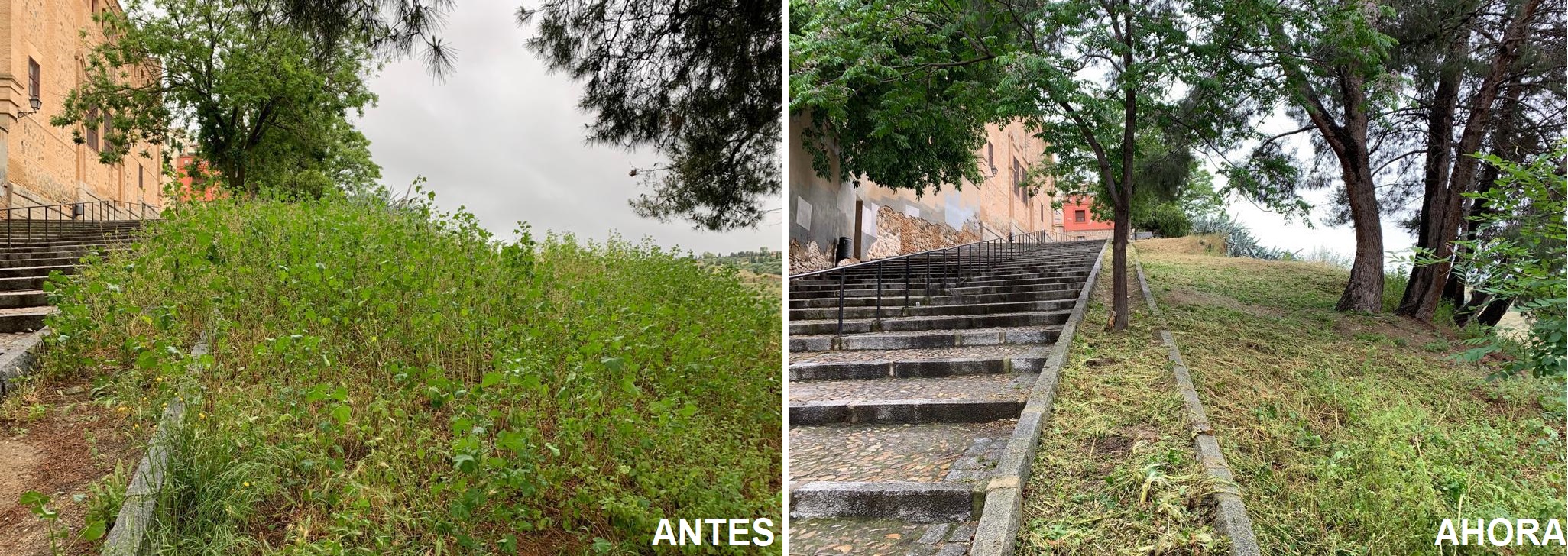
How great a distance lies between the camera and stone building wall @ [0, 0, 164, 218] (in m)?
6.07

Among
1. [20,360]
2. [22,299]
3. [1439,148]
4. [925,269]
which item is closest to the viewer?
[20,360]

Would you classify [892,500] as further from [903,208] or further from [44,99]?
[903,208]

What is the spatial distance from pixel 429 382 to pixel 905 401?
8.30 feet

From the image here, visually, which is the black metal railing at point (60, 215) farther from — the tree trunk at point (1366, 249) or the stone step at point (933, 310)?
the tree trunk at point (1366, 249)

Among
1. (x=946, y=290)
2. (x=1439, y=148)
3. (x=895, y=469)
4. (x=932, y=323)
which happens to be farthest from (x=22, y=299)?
(x=1439, y=148)

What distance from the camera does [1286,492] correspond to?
2.93m

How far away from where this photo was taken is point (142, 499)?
243 cm

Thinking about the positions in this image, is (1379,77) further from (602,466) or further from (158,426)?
(158,426)

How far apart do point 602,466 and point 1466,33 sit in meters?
6.60

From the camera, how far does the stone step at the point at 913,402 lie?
14.5 feet

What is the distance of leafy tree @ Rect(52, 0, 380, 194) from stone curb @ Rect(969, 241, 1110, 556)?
115 inches

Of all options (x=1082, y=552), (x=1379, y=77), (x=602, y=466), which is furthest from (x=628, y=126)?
(x=1379, y=77)

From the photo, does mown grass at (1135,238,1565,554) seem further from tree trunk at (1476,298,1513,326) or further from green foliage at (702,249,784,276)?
green foliage at (702,249,784,276)

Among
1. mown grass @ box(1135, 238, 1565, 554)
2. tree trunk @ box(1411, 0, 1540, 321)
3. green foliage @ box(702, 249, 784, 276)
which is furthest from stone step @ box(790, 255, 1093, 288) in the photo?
green foliage @ box(702, 249, 784, 276)
